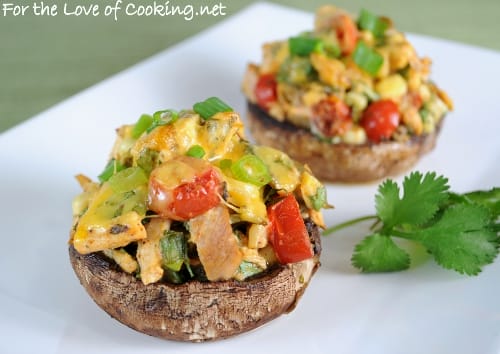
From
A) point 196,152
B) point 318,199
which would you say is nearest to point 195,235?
point 196,152

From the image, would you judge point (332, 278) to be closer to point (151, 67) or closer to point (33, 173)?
point (33, 173)

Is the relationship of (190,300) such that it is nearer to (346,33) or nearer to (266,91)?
(266,91)

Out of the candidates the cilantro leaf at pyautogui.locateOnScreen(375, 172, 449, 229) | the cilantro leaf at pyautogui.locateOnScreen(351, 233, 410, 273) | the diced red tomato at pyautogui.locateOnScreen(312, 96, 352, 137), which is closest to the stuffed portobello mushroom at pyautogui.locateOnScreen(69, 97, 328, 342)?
the cilantro leaf at pyautogui.locateOnScreen(351, 233, 410, 273)

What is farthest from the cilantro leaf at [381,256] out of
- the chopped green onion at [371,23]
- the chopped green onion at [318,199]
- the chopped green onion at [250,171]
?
the chopped green onion at [371,23]

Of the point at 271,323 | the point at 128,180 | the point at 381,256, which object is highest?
the point at 128,180

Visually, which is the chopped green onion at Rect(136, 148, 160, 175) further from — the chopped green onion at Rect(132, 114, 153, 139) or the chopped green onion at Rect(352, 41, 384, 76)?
the chopped green onion at Rect(352, 41, 384, 76)

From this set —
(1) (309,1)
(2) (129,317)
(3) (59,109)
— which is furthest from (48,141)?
(1) (309,1)
